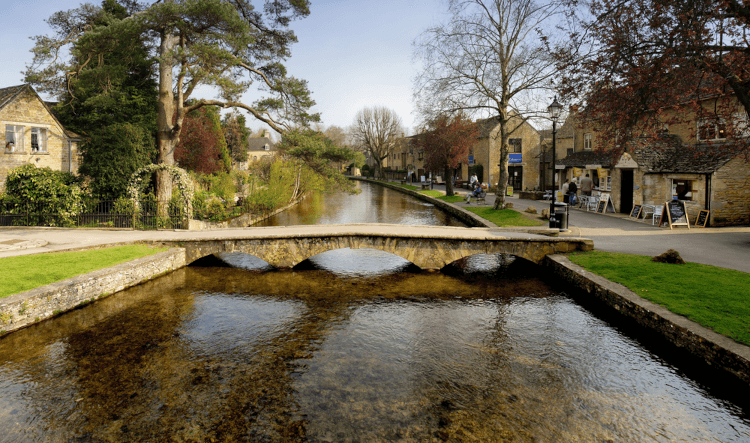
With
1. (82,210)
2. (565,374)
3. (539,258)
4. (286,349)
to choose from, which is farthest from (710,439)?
(82,210)

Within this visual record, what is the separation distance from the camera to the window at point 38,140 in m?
23.9

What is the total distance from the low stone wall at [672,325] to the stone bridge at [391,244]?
7.23ft

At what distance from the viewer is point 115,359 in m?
7.78

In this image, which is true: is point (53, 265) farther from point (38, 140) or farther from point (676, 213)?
point (676, 213)

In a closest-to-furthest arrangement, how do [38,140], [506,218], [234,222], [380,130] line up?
[506,218], [234,222], [38,140], [380,130]

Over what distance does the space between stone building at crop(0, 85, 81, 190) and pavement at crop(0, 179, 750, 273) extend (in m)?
8.26

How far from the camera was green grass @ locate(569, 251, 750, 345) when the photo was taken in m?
7.56

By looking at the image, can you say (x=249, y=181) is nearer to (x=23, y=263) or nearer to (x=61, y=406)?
(x=23, y=263)

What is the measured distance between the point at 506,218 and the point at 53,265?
18155 millimetres

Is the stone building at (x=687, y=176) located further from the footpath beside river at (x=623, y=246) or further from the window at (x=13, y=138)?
the window at (x=13, y=138)

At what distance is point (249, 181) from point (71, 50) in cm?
1087

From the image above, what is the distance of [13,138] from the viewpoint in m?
23.0

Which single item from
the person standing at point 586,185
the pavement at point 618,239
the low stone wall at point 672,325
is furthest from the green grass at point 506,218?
the low stone wall at point 672,325

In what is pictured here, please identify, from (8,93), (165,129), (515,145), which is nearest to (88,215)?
(165,129)
